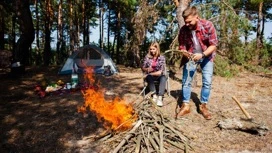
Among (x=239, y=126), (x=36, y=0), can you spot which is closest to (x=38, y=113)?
(x=239, y=126)

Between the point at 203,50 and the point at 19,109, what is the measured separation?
404 cm

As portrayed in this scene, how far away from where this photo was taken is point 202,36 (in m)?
4.49

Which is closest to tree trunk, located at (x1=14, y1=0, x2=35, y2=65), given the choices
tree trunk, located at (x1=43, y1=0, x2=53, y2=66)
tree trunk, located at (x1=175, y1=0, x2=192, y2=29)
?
tree trunk, located at (x1=175, y1=0, x2=192, y2=29)

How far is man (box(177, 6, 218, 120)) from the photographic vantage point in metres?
4.28

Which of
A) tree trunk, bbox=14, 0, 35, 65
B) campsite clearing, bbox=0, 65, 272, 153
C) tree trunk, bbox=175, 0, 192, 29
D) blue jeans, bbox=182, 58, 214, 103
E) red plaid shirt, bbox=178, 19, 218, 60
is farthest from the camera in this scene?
tree trunk, bbox=14, 0, 35, 65

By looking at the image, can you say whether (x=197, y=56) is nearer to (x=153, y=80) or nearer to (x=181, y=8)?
(x=153, y=80)

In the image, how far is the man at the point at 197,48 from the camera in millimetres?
4281

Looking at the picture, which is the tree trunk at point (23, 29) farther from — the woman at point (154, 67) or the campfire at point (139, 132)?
the campfire at point (139, 132)

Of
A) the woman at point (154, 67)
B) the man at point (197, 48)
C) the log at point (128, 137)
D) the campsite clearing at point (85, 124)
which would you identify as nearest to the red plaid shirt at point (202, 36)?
the man at point (197, 48)

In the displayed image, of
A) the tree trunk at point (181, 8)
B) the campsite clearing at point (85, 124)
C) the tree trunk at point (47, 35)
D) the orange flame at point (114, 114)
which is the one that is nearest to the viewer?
the campsite clearing at point (85, 124)

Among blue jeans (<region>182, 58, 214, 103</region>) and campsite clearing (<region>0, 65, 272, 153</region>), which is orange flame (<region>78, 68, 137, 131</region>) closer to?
campsite clearing (<region>0, 65, 272, 153</region>)

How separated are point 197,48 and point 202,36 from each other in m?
0.22

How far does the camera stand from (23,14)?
10070 millimetres

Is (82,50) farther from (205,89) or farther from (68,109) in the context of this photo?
(205,89)
